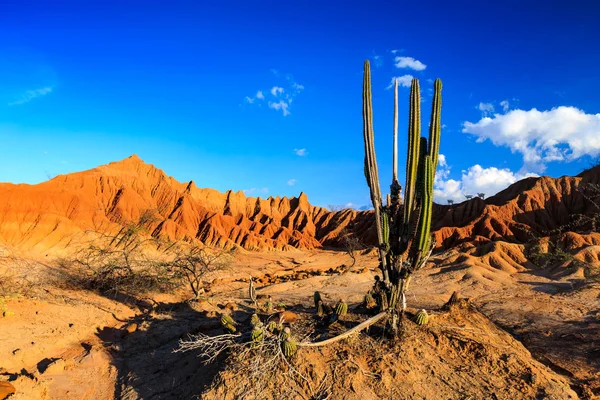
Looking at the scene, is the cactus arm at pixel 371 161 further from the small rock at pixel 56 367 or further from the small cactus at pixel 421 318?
the small rock at pixel 56 367

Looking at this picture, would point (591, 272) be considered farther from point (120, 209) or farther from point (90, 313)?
point (120, 209)

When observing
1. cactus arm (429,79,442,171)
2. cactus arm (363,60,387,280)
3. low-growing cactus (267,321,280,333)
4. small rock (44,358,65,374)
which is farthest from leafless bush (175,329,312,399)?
cactus arm (429,79,442,171)

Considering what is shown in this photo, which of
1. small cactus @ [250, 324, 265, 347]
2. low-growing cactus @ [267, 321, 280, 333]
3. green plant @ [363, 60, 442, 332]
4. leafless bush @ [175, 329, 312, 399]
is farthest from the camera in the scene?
green plant @ [363, 60, 442, 332]

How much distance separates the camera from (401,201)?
6.84 m

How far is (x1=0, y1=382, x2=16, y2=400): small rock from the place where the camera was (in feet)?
19.8

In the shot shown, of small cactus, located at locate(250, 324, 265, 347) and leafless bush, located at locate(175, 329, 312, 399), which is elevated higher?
small cactus, located at locate(250, 324, 265, 347)

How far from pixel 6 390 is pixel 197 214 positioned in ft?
145

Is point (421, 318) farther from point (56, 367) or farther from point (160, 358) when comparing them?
point (56, 367)

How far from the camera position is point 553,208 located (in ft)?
144

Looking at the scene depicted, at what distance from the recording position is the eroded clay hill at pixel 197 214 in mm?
32594

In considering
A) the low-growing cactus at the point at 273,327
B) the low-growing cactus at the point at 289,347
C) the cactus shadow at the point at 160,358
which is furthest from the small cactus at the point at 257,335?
the cactus shadow at the point at 160,358

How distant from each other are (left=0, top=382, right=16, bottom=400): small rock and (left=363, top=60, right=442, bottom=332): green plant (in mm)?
6456

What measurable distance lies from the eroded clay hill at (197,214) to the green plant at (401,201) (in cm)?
2483

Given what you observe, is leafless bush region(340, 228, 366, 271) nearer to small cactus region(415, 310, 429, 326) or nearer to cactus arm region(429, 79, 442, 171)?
small cactus region(415, 310, 429, 326)
